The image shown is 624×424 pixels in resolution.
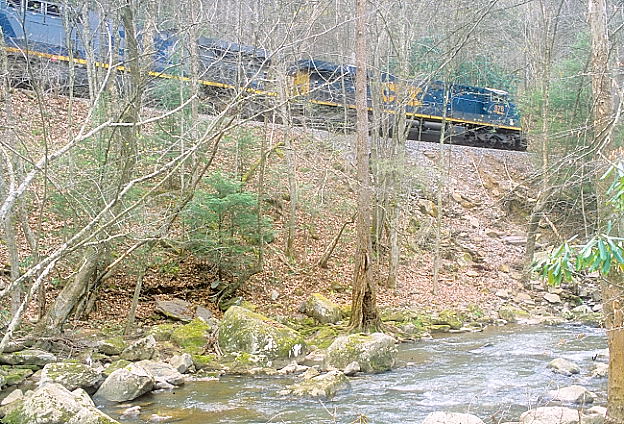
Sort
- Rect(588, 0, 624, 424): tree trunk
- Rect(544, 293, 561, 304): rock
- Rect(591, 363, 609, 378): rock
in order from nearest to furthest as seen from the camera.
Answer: Rect(588, 0, 624, 424): tree trunk
Rect(591, 363, 609, 378): rock
Rect(544, 293, 561, 304): rock

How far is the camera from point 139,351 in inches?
341

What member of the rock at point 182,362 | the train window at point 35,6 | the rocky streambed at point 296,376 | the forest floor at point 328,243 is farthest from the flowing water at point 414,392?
the train window at point 35,6

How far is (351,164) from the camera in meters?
17.2

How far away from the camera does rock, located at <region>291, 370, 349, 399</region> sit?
7152 mm

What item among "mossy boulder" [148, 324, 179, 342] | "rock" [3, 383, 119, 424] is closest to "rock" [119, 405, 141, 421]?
"rock" [3, 383, 119, 424]

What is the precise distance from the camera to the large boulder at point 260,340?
29.8 ft

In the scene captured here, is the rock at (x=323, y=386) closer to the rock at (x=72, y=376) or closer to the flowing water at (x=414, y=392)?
the flowing water at (x=414, y=392)

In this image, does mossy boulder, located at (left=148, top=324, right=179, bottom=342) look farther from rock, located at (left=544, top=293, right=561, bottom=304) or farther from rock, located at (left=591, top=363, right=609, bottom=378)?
rock, located at (left=544, top=293, right=561, bottom=304)

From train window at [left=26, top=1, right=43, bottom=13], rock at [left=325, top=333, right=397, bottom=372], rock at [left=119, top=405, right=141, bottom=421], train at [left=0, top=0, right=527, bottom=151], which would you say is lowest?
rock at [left=325, top=333, right=397, bottom=372]

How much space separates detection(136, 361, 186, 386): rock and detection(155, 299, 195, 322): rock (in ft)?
9.47

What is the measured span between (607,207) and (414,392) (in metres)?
3.61

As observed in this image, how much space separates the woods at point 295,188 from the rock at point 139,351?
0.21 metres

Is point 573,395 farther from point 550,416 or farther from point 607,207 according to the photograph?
point 607,207

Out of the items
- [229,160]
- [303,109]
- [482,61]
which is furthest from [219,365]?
[482,61]
